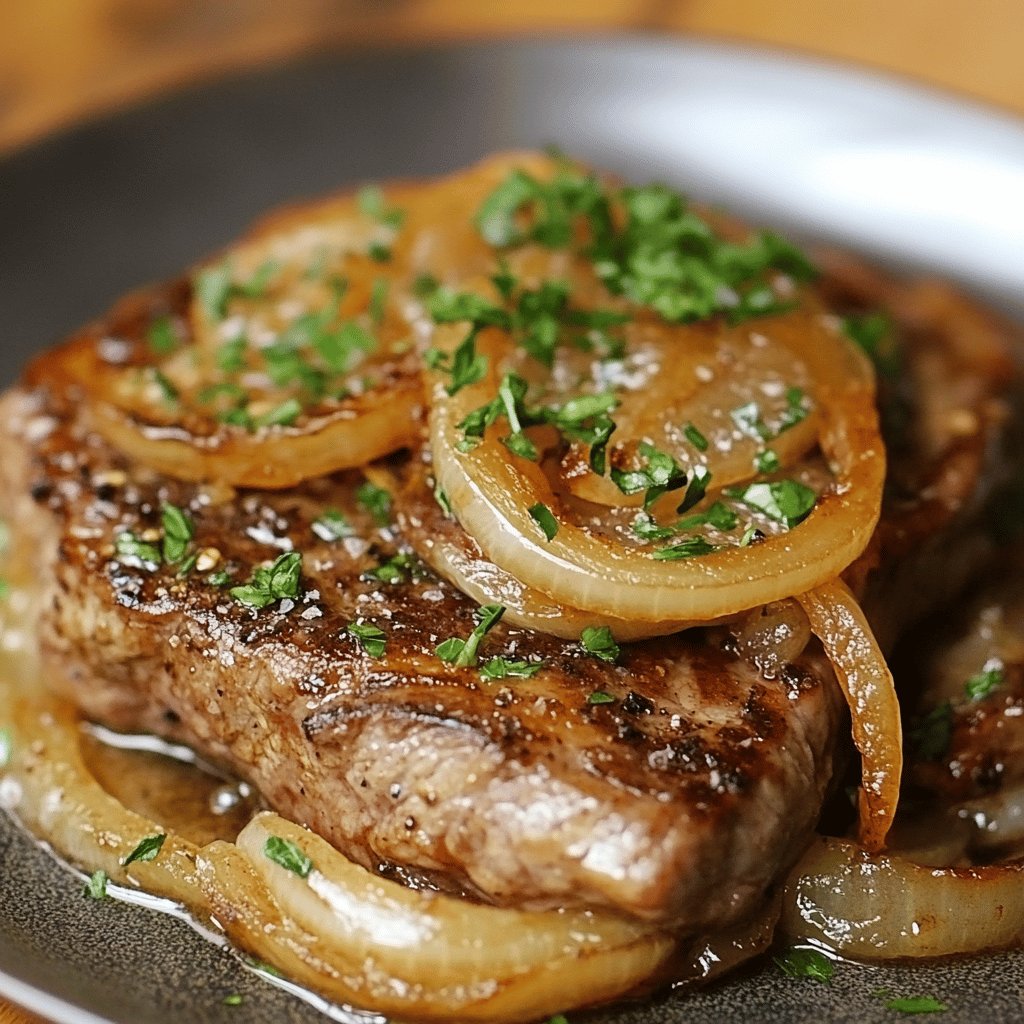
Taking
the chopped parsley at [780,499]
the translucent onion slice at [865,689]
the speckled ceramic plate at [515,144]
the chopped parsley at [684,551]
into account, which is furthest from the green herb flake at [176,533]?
the speckled ceramic plate at [515,144]

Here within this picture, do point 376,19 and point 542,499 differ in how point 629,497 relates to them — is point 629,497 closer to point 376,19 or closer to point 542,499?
point 542,499

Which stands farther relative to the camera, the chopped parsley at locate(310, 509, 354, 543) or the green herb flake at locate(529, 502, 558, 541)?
the chopped parsley at locate(310, 509, 354, 543)

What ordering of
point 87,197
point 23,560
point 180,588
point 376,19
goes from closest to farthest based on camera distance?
point 180,588 → point 23,560 → point 87,197 → point 376,19

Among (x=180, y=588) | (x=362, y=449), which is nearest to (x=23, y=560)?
(x=180, y=588)

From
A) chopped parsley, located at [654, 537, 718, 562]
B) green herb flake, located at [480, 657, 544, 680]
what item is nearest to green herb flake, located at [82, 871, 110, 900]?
green herb flake, located at [480, 657, 544, 680]

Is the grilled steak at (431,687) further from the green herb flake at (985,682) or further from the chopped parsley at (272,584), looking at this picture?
the green herb flake at (985,682)

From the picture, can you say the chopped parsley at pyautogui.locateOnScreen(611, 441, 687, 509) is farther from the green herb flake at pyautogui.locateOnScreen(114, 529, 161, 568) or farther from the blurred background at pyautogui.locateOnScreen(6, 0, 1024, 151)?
the blurred background at pyautogui.locateOnScreen(6, 0, 1024, 151)
